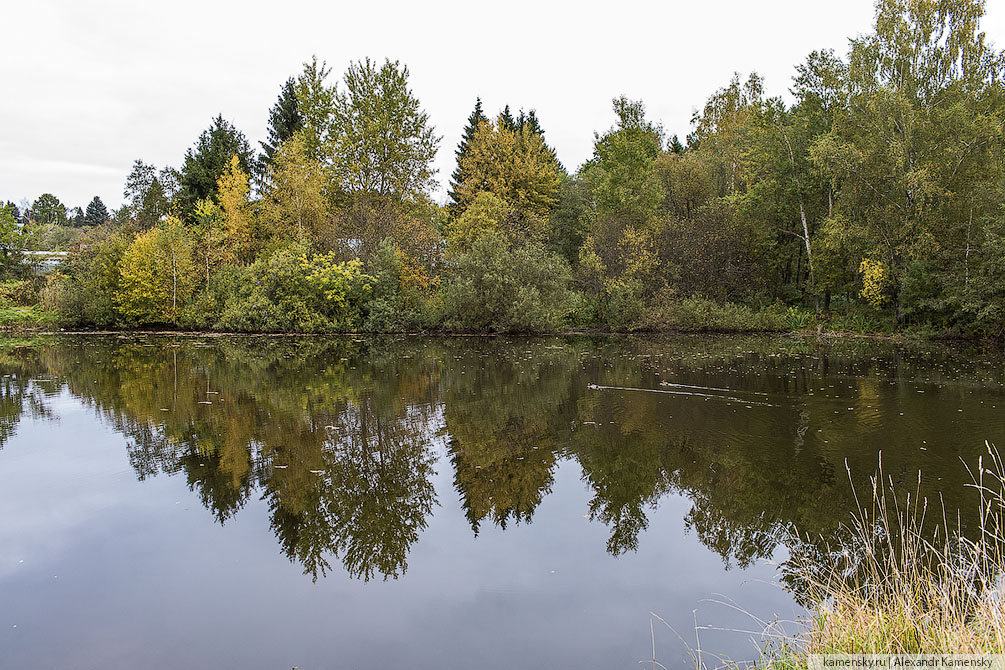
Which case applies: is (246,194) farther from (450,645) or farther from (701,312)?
(450,645)

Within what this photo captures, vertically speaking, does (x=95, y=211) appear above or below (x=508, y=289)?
above

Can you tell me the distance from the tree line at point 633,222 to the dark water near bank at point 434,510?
13073 mm

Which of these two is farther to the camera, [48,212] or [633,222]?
[48,212]

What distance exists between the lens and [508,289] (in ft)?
91.8

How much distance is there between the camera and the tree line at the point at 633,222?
23.3 m

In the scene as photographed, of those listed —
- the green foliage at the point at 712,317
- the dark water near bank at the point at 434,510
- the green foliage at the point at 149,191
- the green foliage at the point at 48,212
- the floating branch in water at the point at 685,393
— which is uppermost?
the green foliage at the point at 48,212

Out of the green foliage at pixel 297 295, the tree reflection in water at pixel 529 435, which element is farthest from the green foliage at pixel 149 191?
the tree reflection in water at pixel 529 435

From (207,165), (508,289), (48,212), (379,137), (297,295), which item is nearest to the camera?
(508,289)

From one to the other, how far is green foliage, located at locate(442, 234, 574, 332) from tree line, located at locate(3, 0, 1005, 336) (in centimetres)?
11

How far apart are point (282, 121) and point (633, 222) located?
27.5m

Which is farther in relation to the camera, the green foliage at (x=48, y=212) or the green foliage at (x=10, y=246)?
the green foliage at (x=48, y=212)

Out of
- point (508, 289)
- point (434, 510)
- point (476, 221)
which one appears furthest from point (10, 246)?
point (434, 510)

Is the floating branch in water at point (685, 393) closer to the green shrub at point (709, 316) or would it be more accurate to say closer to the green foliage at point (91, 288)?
the green shrub at point (709, 316)

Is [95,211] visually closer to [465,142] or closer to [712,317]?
[465,142]
